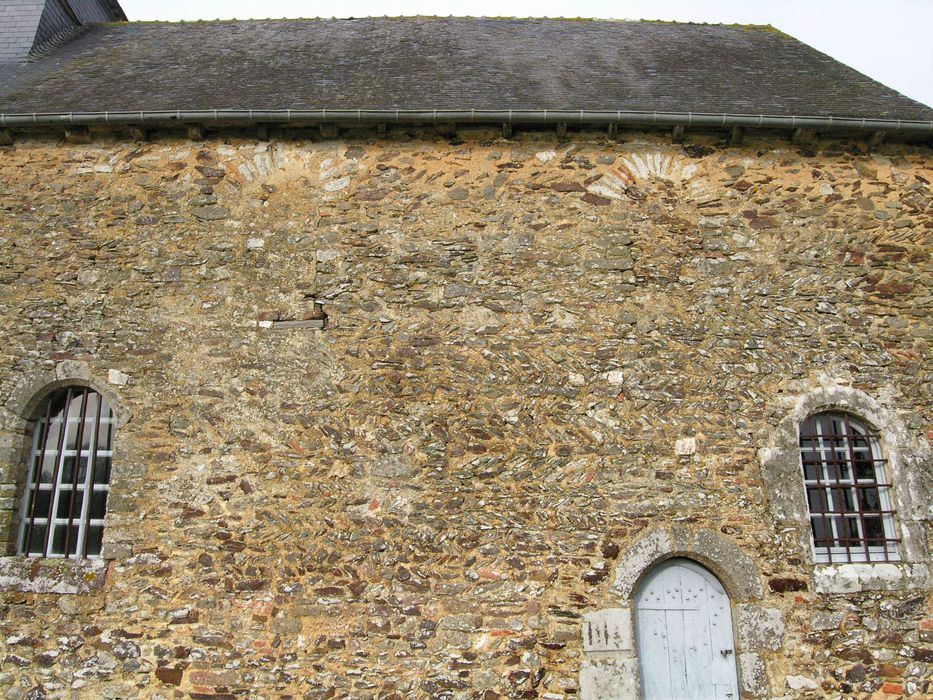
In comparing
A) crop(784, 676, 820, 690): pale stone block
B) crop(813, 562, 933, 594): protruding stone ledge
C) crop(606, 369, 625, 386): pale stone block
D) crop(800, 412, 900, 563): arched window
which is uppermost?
crop(606, 369, 625, 386): pale stone block

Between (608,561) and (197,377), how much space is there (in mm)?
3614

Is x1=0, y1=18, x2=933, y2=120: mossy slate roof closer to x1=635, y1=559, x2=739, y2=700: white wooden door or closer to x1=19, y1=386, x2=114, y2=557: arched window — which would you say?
x1=19, y1=386, x2=114, y2=557: arched window

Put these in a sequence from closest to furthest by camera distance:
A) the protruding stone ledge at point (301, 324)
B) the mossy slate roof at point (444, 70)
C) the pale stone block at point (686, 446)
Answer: the pale stone block at point (686, 446), the protruding stone ledge at point (301, 324), the mossy slate roof at point (444, 70)

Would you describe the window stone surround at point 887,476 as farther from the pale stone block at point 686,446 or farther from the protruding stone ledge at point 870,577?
the pale stone block at point 686,446

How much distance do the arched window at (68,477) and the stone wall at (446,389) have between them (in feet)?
0.65

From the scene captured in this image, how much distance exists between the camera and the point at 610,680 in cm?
498

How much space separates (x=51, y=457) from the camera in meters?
5.65

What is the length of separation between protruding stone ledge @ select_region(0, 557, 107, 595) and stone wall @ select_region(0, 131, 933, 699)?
0.02 metres

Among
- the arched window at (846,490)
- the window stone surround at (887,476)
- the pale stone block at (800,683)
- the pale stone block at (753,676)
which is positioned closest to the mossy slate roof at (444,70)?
the window stone surround at (887,476)

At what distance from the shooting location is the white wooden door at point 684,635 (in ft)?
16.8

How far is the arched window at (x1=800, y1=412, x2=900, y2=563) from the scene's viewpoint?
5.46m

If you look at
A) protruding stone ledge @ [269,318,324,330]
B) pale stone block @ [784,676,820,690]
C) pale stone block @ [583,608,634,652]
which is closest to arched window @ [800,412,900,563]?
pale stone block @ [784,676,820,690]

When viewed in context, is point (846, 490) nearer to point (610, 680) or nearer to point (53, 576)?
point (610, 680)

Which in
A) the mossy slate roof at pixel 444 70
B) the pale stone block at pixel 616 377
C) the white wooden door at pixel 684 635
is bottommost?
the white wooden door at pixel 684 635
